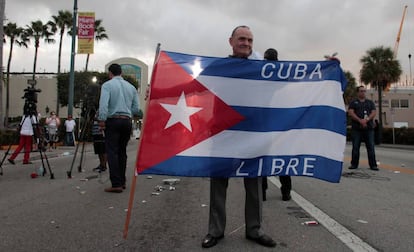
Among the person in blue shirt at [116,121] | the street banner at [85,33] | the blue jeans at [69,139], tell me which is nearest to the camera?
the person in blue shirt at [116,121]

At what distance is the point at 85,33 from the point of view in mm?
19047

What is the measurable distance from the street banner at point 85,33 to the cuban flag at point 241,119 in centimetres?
1660

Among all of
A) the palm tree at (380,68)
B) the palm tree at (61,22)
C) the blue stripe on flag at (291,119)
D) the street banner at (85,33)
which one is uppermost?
the palm tree at (61,22)

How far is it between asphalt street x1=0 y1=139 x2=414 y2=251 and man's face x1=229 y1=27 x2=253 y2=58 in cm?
185

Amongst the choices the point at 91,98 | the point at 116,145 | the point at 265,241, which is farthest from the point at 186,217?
the point at 91,98

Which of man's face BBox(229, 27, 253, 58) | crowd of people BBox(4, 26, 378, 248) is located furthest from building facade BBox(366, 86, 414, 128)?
man's face BBox(229, 27, 253, 58)

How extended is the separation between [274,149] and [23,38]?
5035 centimetres

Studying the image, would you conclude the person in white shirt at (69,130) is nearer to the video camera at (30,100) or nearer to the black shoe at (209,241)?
the video camera at (30,100)

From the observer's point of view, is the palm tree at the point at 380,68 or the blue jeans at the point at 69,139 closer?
the blue jeans at the point at 69,139

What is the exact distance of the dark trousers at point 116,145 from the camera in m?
6.05

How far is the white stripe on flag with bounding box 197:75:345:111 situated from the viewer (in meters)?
3.56

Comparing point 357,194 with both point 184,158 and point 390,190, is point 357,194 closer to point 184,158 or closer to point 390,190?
point 390,190

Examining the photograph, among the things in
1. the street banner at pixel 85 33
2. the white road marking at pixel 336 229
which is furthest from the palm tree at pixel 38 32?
the white road marking at pixel 336 229

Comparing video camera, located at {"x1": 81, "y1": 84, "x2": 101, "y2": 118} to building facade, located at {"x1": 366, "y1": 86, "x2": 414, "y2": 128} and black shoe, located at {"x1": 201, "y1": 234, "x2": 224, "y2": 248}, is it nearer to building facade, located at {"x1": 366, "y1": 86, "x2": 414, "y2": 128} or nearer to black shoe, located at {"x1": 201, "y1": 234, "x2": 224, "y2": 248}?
black shoe, located at {"x1": 201, "y1": 234, "x2": 224, "y2": 248}
